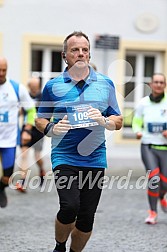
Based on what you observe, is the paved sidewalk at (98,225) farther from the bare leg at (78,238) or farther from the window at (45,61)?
the window at (45,61)

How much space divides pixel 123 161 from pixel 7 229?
692 centimetres

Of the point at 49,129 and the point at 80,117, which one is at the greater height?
the point at 80,117

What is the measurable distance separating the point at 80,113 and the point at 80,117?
0.03 metres

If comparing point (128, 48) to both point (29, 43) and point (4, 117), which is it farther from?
point (4, 117)

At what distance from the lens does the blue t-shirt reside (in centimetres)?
477

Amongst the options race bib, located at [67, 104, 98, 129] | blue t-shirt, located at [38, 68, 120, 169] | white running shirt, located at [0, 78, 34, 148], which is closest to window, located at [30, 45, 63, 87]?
white running shirt, located at [0, 78, 34, 148]

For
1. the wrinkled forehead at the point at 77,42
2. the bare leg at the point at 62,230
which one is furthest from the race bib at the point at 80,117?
the bare leg at the point at 62,230

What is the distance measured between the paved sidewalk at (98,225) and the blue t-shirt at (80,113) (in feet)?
4.36

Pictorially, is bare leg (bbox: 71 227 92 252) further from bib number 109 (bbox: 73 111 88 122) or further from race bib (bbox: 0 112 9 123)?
race bib (bbox: 0 112 9 123)

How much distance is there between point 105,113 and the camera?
16.1ft

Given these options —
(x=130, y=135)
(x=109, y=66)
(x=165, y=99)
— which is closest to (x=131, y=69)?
(x=109, y=66)

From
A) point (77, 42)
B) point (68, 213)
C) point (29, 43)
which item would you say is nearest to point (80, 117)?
point (77, 42)

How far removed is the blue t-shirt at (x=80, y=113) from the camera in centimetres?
477

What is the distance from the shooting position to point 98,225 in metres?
7.16
